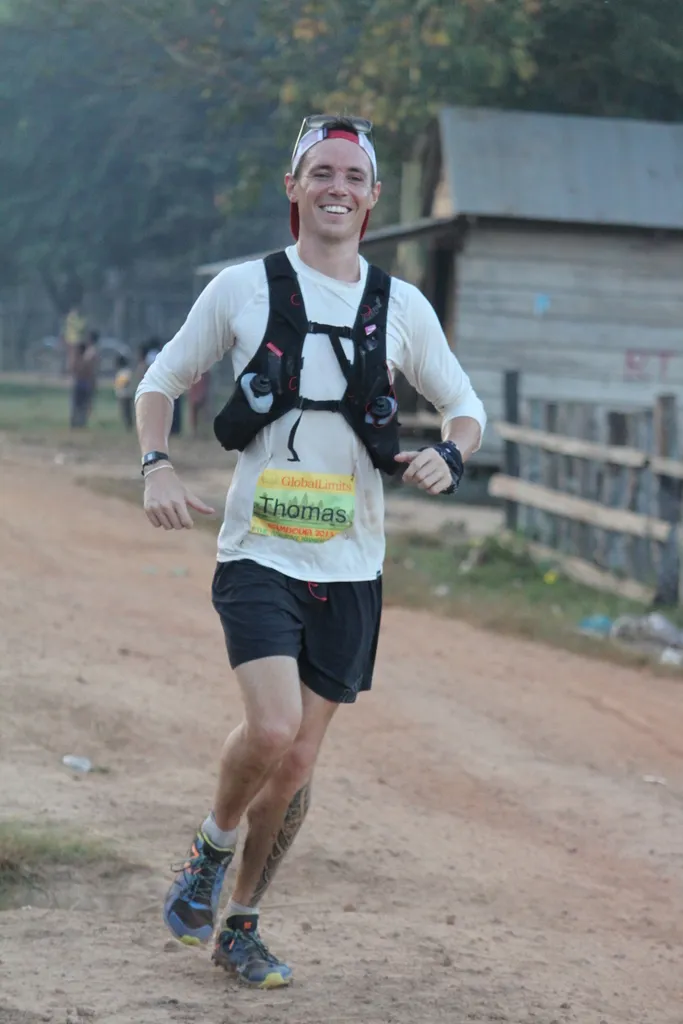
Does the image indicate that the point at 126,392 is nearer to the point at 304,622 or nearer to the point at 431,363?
the point at 431,363

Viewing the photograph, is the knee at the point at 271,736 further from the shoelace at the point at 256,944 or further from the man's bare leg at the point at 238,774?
the shoelace at the point at 256,944

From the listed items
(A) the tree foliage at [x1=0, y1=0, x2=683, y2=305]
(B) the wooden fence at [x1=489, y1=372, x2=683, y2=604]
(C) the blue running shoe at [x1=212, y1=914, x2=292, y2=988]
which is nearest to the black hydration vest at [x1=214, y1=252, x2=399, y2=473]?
(C) the blue running shoe at [x1=212, y1=914, x2=292, y2=988]

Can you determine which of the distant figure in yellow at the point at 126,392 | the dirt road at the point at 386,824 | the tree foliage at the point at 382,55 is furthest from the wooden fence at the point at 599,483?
the distant figure in yellow at the point at 126,392

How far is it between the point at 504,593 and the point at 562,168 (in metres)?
9.38

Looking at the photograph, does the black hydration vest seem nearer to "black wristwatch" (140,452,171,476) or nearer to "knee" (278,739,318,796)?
"black wristwatch" (140,452,171,476)

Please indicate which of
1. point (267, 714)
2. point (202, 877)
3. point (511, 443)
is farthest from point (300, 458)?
point (511, 443)

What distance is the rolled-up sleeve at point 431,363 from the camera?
4137mm

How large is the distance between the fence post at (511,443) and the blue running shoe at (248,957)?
10.6 meters

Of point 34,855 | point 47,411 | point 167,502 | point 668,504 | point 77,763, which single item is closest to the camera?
point 167,502

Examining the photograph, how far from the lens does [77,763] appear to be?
6.49 meters

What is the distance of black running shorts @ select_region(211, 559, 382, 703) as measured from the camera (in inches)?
156

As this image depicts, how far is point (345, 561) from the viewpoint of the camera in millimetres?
4070

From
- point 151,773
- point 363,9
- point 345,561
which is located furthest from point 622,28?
point 345,561

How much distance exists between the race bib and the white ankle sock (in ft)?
2.68
